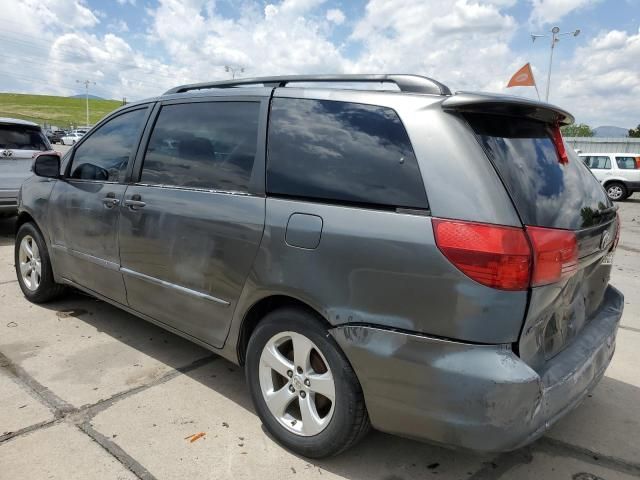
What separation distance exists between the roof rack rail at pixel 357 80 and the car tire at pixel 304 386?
1129mm

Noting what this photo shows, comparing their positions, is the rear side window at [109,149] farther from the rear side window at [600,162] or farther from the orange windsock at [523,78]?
the rear side window at [600,162]

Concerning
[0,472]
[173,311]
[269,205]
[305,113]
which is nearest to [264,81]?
[305,113]

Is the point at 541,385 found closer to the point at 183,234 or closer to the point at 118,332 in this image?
the point at 183,234

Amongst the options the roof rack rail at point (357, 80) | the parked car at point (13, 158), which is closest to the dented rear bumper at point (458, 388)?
the roof rack rail at point (357, 80)

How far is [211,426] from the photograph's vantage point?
275cm

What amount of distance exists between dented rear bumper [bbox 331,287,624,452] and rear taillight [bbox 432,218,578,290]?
0.27 meters

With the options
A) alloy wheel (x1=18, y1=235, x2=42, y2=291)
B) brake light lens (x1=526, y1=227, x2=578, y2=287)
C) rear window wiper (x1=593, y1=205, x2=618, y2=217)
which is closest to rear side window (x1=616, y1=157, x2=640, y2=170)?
rear window wiper (x1=593, y1=205, x2=618, y2=217)

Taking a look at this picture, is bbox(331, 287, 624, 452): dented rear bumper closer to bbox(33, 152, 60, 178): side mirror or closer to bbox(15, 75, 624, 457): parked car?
bbox(15, 75, 624, 457): parked car

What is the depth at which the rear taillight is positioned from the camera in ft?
6.20

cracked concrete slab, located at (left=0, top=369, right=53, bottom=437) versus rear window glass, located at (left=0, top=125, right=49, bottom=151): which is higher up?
rear window glass, located at (left=0, top=125, right=49, bottom=151)

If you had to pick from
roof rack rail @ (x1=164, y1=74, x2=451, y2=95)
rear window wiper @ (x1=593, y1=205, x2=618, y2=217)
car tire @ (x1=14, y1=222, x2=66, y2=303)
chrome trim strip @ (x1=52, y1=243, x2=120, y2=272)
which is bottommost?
car tire @ (x1=14, y1=222, x2=66, y2=303)

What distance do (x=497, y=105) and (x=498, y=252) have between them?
64 centimetres

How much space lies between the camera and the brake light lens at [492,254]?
1890mm

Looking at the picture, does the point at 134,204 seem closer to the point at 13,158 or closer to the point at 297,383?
the point at 297,383
